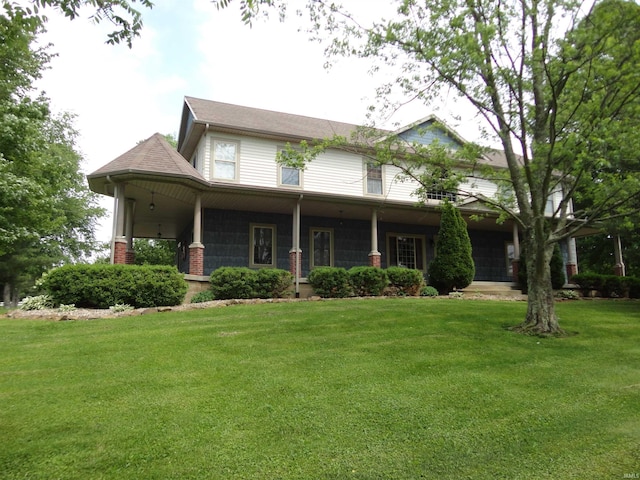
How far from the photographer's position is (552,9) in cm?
705

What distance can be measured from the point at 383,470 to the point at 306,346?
3.28m

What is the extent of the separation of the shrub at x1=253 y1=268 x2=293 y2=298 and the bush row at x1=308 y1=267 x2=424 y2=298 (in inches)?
40.0

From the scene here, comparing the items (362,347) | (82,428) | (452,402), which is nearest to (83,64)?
(82,428)

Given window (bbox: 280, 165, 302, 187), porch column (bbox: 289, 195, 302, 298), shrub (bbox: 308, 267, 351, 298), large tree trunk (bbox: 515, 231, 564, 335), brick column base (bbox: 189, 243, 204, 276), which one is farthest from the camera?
window (bbox: 280, 165, 302, 187)

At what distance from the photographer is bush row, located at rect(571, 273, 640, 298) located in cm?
1683

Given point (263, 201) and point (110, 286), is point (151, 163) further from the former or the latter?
point (110, 286)

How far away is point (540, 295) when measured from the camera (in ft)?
25.1

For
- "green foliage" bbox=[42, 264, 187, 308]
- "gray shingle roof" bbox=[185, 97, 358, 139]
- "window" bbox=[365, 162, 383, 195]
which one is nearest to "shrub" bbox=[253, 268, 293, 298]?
"green foliage" bbox=[42, 264, 187, 308]

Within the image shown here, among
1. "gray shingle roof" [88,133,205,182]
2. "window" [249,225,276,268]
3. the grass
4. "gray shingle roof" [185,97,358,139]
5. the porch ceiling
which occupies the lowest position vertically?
the grass

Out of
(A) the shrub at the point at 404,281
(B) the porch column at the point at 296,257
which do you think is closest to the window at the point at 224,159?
(B) the porch column at the point at 296,257

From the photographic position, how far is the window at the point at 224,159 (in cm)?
1451

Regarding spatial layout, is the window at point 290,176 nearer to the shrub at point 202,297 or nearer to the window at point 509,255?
the shrub at point 202,297

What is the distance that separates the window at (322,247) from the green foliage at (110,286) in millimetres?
6775

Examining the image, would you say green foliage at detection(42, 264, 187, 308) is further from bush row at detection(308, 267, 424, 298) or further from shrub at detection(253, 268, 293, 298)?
bush row at detection(308, 267, 424, 298)
